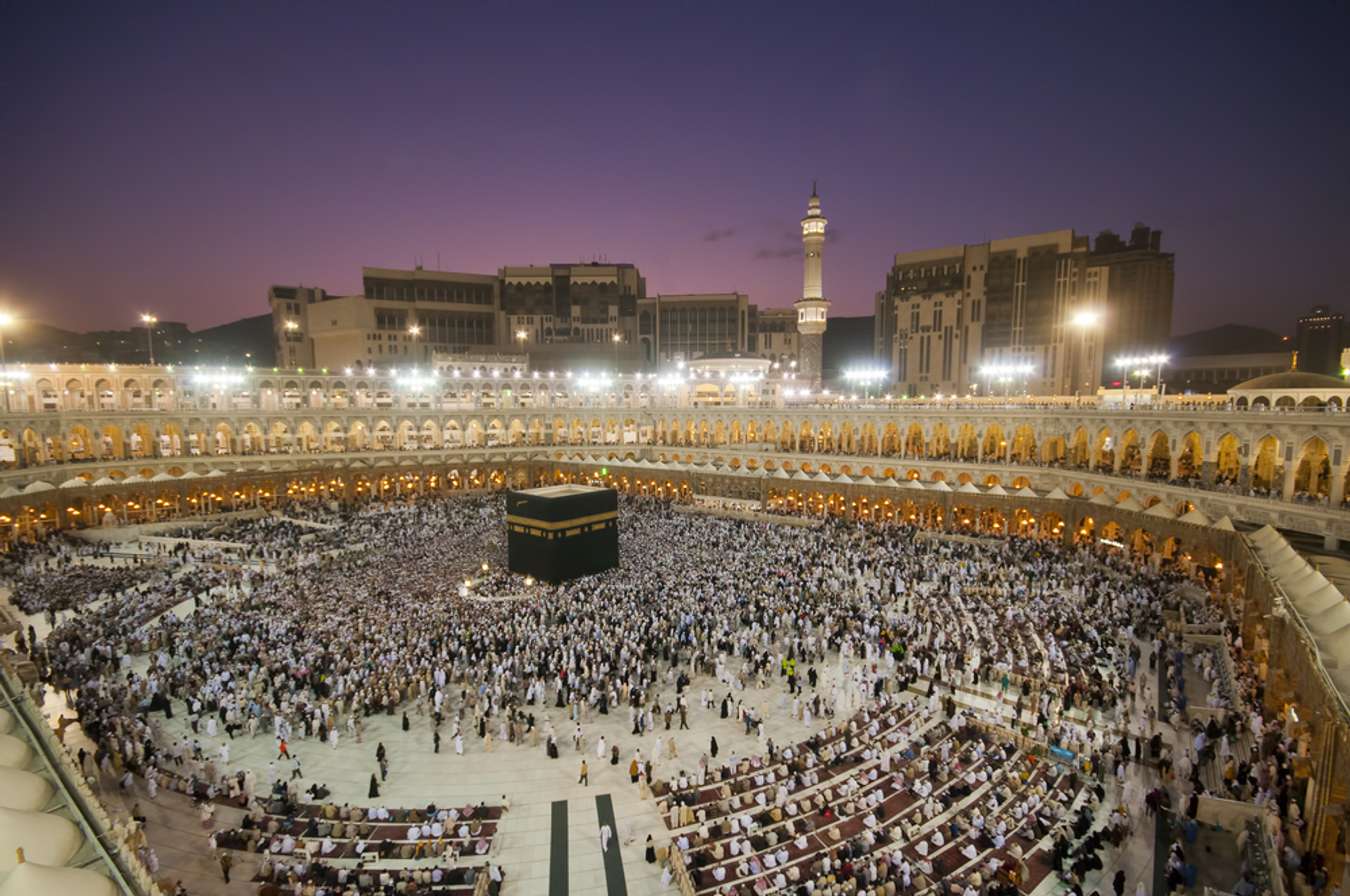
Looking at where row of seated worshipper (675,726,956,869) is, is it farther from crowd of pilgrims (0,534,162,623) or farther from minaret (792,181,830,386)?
minaret (792,181,830,386)

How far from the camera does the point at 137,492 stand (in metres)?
34.5

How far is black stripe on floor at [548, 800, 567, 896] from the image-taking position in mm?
9906

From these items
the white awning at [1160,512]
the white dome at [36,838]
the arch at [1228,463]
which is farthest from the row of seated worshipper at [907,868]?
the arch at [1228,463]

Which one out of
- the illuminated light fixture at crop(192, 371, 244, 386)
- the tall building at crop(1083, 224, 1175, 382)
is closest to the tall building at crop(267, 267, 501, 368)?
the illuminated light fixture at crop(192, 371, 244, 386)

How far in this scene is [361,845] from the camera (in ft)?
34.3

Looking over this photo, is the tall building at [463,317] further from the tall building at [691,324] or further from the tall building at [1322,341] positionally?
the tall building at [1322,341]

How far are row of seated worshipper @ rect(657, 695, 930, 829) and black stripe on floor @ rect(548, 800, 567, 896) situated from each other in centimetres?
170

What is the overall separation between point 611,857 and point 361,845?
3.89m

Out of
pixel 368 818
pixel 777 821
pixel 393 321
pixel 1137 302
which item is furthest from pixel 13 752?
pixel 1137 302

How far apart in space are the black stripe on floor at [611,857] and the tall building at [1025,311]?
51.2 m

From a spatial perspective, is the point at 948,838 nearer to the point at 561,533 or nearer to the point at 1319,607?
the point at 1319,607

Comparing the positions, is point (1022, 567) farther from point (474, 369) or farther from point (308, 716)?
point (474, 369)

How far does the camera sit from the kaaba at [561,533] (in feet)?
80.9

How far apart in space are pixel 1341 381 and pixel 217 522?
52.3 meters
